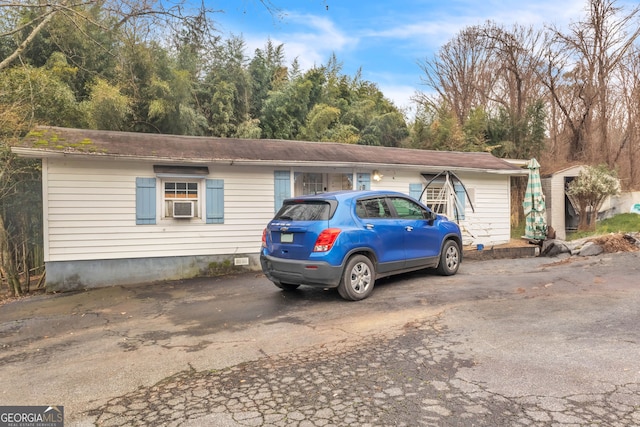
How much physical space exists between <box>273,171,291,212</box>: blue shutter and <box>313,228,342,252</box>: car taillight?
171 inches

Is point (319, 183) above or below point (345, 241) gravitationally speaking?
above

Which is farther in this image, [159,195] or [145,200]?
[159,195]

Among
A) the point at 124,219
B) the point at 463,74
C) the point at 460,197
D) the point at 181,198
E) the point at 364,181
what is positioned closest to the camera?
the point at 124,219

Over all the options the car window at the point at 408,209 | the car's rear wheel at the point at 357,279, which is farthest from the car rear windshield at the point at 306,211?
the car window at the point at 408,209

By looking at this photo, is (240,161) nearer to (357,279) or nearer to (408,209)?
(408,209)

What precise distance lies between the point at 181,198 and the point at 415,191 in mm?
6518

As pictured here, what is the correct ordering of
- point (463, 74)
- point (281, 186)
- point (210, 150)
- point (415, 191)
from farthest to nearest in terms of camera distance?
point (463, 74)
point (415, 191)
point (281, 186)
point (210, 150)

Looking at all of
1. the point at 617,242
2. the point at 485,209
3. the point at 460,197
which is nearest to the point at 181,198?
the point at 460,197

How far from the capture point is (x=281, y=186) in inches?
393

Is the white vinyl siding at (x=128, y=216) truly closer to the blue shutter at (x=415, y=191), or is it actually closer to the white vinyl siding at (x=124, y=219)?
the white vinyl siding at (x=124, y=219)

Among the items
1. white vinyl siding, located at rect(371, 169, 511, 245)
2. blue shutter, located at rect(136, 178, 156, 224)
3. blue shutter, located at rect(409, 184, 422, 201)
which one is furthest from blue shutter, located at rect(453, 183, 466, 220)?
blue shutter, located at rect(136, 178, 156, 224)

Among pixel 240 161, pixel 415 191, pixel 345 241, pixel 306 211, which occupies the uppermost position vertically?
pixel 240 161

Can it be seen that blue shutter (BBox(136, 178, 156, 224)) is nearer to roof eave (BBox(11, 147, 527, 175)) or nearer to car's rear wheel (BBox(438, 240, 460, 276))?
roof eave (BBox(11, 147, 527, 175))

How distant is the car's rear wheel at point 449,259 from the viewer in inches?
301
